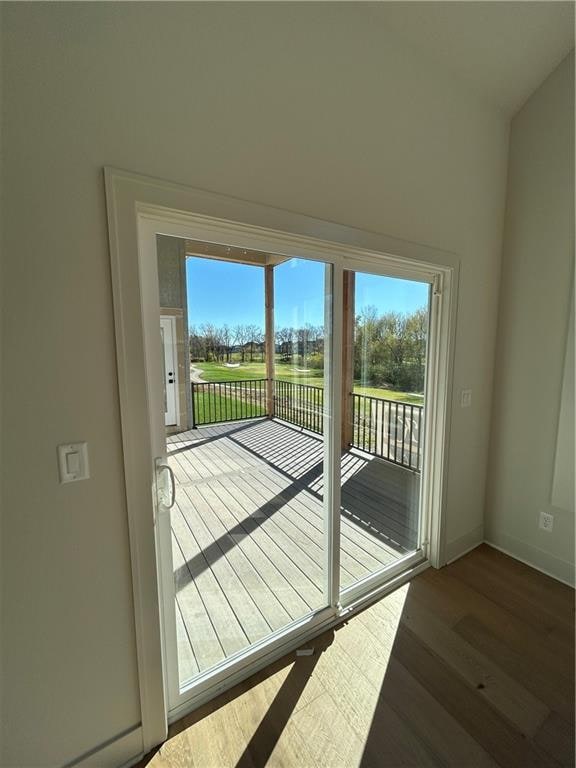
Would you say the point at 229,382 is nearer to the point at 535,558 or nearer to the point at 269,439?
the point at 269,439

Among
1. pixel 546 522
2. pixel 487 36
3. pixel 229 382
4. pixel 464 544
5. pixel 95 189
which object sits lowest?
pixel 464 544

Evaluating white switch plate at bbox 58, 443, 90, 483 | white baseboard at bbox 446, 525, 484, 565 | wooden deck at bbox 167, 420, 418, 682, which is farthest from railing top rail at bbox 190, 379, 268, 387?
white baseboard at bbox 446, 525, 484, 565

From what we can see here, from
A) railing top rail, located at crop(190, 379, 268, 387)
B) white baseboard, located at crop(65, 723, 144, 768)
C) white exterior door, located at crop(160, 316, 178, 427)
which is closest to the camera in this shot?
white baseboard, located at crop(65, 723, 144, 768)

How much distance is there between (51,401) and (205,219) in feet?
2.61

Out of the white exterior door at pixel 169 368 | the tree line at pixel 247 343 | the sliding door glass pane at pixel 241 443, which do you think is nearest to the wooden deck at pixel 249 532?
the sliding door glass pane at pixel 241 443

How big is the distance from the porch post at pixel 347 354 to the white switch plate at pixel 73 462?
3.97 ft

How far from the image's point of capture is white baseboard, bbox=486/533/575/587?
2000mm

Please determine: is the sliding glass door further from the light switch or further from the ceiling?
the ceiling

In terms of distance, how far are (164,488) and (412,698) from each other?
143cm

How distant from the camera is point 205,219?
1.13m

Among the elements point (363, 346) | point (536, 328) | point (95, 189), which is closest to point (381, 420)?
point (363, 346)

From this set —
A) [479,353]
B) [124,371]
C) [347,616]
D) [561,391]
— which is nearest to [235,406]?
[124,371]

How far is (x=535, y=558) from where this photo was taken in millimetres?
2145

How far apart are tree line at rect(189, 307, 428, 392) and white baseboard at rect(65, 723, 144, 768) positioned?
1445mm
